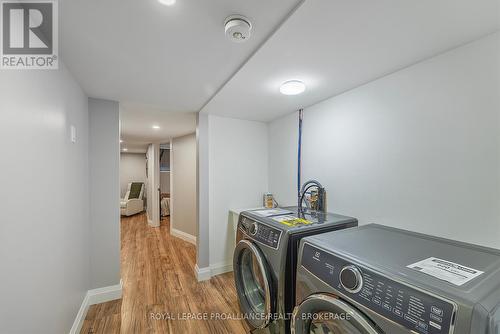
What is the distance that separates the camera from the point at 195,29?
1067 mm

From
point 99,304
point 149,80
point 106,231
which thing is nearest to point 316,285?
point 149,80

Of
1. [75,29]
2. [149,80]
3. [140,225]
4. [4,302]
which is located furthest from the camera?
[140,225]

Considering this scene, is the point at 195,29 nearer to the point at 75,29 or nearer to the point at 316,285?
the point at 75,29

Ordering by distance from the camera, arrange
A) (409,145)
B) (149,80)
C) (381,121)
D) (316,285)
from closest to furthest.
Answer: (316,285) < (409,145) < (381,121) < (149,80)

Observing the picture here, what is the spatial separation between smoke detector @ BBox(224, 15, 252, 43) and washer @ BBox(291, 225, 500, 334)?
44.6 inches

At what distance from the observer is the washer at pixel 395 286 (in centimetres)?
58

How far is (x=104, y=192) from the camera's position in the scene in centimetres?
211

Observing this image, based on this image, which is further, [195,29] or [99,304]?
[99,304]

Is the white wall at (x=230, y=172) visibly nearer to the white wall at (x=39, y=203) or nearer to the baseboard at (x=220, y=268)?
the baseboard at (x=220, y=268)

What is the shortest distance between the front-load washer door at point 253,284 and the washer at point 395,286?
330mm

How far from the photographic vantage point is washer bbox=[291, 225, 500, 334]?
58 centimetres

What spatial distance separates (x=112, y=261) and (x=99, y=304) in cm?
41

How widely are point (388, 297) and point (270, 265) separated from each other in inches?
29.3

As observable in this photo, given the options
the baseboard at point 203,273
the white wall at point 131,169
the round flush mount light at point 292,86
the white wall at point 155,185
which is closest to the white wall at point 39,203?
the baseboard at point 203,273
